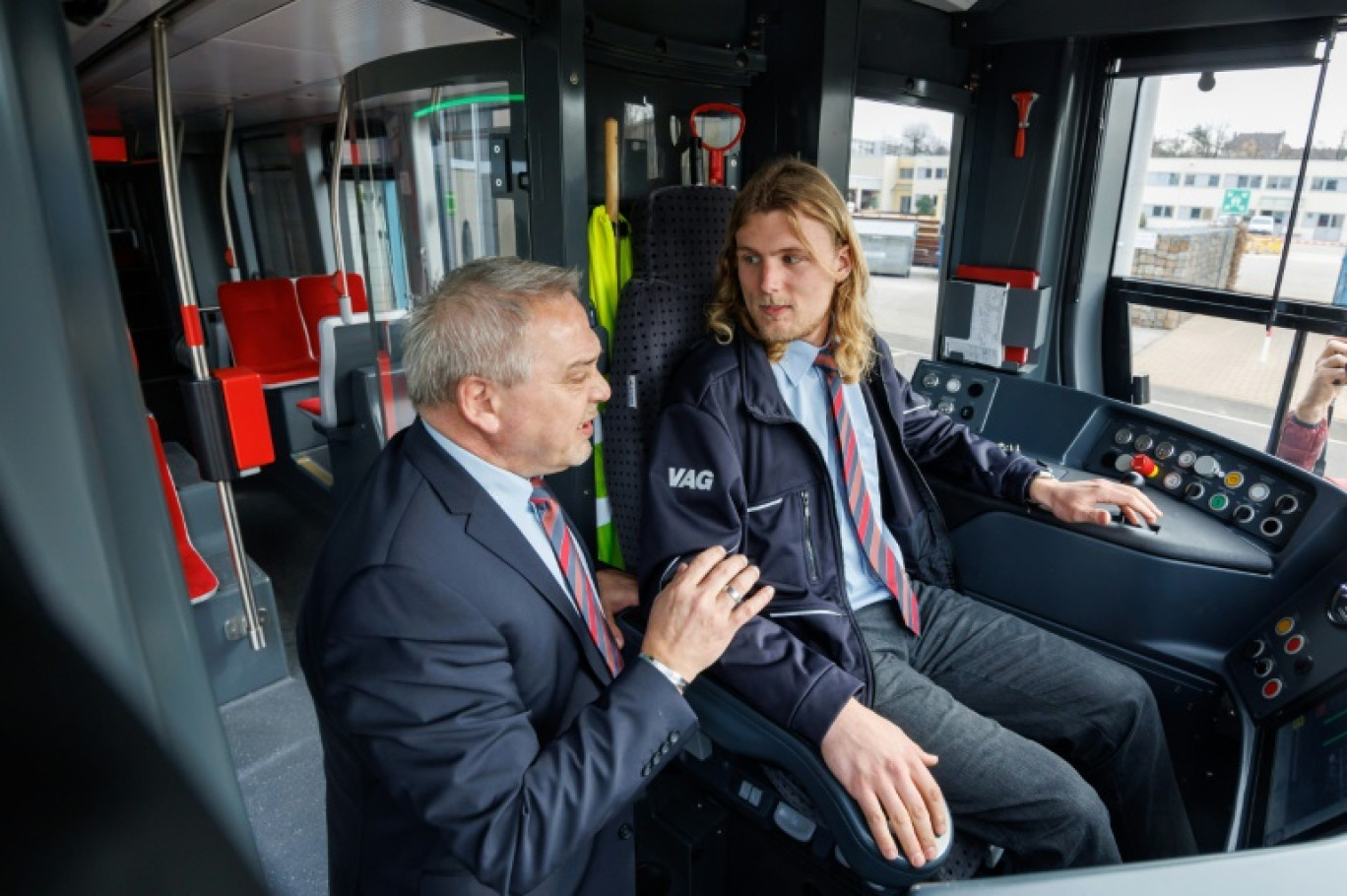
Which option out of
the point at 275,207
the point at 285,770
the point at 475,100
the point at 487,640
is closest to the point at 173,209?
the point at 475,100

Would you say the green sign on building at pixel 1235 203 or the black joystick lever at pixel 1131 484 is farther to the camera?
the green sign on building at pixel 1235 203

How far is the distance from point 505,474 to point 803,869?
46.1 inches

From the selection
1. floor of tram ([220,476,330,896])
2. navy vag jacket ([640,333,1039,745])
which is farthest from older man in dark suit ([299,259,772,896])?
floor of tram ([220,476,330,896])

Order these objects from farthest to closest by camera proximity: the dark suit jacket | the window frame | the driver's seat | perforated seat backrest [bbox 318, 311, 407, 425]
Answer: perforated seat backrest [bbox 318, 311, 407, 425] → the window frame → the driver's seat → the dark suit jacket

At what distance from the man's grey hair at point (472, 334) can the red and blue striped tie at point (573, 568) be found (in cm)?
28

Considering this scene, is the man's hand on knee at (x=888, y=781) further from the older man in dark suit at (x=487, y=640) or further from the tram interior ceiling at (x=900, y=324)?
the older man in dark suit at (x=487, y=640)

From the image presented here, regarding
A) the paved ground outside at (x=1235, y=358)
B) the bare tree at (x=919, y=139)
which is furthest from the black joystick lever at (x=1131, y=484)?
the bare tree at (x=919, y=139)

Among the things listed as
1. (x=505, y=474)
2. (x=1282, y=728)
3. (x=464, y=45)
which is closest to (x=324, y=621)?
(x=505, y=474)

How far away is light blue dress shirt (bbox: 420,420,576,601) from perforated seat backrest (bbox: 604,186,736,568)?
1.81 ft

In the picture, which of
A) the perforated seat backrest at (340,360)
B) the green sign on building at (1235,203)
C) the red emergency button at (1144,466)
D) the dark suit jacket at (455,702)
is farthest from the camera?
the perforated seat backrest at (340,360)

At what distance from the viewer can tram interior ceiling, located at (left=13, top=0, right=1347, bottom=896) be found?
1.45ft

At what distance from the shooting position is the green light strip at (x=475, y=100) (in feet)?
6.68

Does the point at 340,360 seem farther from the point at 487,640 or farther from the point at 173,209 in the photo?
the point at 487,640

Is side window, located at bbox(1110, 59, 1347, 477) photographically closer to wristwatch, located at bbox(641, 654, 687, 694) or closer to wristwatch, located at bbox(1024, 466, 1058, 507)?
wristwatch, located at bbox(1024, 466, 1058, 507)
